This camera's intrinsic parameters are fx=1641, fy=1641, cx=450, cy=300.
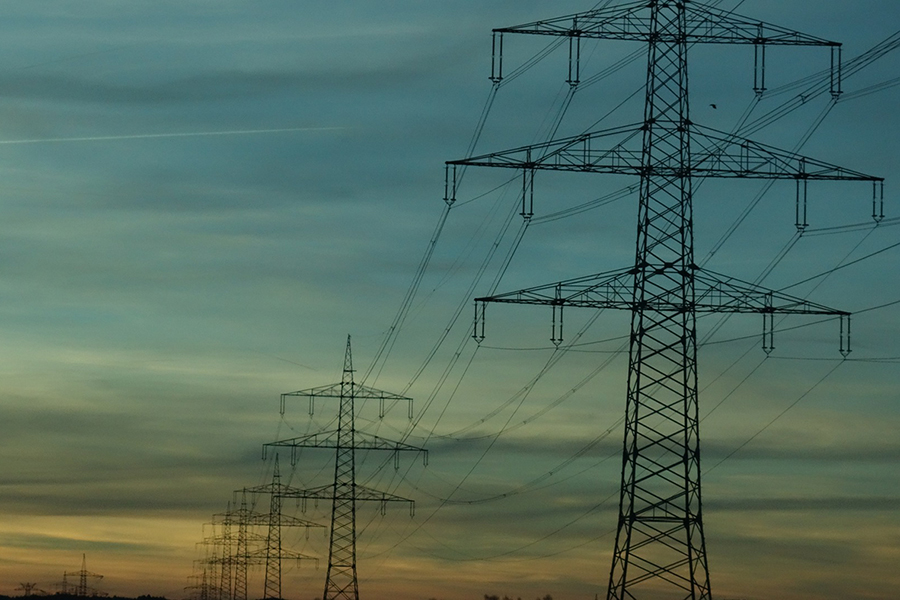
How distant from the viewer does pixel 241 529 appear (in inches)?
6014

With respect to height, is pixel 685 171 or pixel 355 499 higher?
pixel 685 171

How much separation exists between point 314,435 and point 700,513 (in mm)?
43471

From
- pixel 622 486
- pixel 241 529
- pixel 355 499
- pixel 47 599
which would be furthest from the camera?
pixel 47 599

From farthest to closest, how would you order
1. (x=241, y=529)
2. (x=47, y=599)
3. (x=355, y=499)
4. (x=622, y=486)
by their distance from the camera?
(x=47, y=599)
(x=241, y=529)
(x=355, y=499)
(x=622, y=486)

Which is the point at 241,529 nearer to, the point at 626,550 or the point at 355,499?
the point at 355,499

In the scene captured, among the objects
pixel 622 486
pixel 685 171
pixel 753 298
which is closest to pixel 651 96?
pixel 685 171

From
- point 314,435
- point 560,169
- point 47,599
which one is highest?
point 560,169

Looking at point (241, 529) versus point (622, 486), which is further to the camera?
point (241, 529)

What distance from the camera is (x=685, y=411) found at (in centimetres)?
5741

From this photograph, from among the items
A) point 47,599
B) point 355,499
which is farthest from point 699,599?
point 47,599

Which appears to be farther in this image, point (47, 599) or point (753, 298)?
point (47, 599)

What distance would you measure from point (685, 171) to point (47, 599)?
144679 millimetres

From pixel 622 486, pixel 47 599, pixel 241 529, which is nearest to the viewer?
pixel 622 486

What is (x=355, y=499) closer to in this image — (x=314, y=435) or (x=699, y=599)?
(x=314, y=435)
